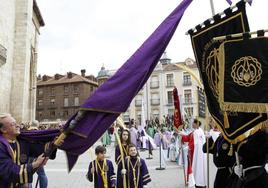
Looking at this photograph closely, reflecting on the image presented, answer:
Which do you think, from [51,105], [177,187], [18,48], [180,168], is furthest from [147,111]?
[177,187]

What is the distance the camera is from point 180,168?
1400cm

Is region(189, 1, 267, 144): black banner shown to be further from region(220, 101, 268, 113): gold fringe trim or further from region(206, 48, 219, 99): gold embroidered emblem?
region(220, 101, 268, 113): gold fringe trim

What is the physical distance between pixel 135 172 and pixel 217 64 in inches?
124

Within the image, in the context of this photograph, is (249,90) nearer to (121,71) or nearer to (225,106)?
(225,106)

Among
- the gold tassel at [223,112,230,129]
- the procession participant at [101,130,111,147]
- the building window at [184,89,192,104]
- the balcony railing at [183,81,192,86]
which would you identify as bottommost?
the procession participant at [101,130,111,147]

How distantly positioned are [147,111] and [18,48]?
4351cm

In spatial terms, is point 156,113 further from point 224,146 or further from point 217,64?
point 217,64

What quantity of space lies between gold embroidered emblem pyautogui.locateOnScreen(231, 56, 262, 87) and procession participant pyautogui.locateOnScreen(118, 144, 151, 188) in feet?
10.7

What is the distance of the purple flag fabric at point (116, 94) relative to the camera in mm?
3221

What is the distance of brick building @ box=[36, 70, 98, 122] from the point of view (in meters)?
79.0

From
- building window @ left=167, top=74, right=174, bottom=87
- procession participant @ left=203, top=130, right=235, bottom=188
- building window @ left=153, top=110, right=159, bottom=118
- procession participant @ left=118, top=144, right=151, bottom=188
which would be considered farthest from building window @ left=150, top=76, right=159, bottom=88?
procession participant @ left=203, top=130, right=235, bottom=188

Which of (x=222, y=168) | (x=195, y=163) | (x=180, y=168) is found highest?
(x=222, y=168)

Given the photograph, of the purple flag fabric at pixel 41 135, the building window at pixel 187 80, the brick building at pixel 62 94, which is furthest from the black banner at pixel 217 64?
the brick building at pixel 62 94

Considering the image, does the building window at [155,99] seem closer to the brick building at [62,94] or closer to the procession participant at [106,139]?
the brick building at [62,94]
